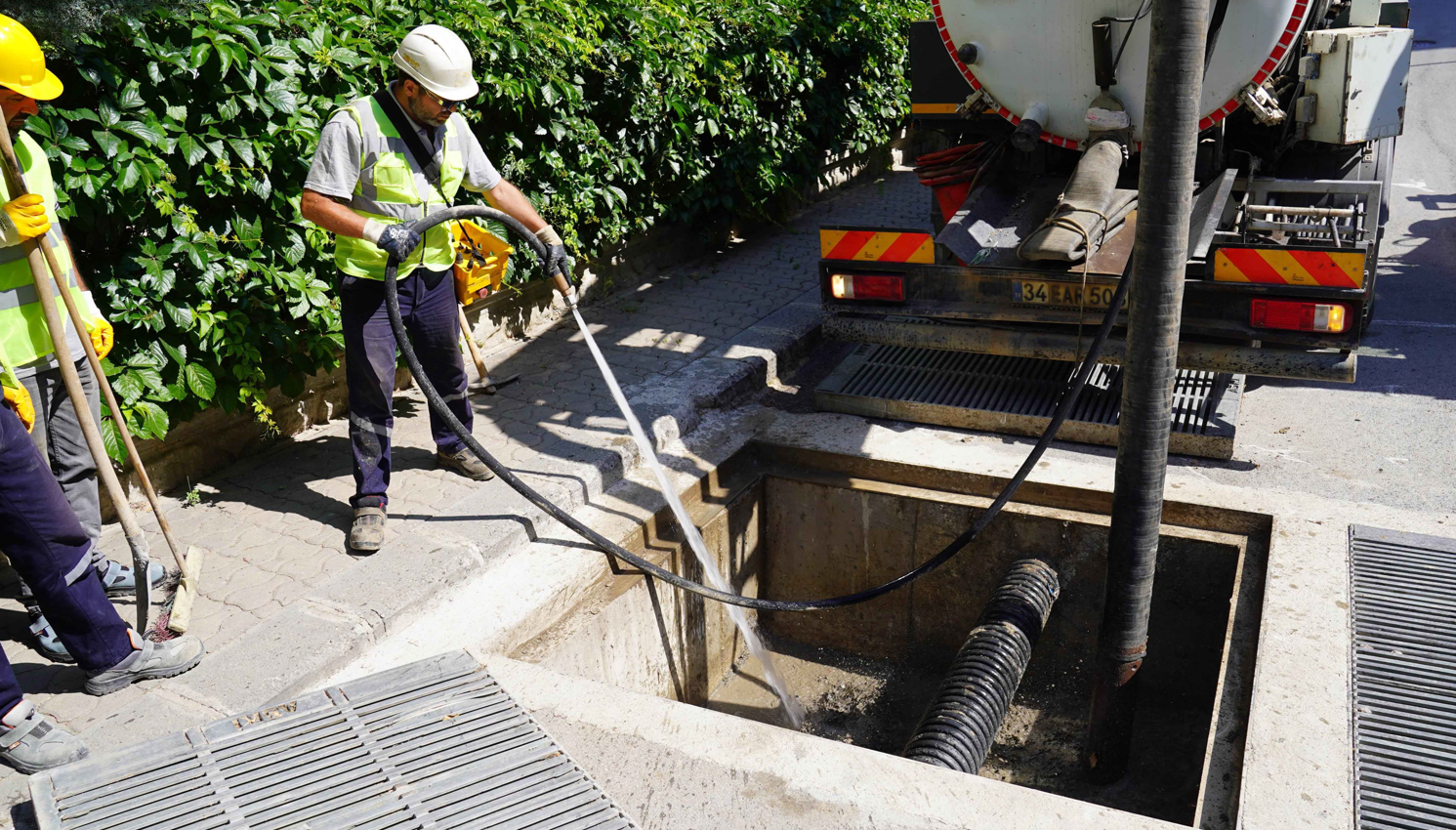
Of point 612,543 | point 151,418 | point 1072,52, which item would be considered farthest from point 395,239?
point 1072,52

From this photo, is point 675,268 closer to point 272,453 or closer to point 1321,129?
point 272,453

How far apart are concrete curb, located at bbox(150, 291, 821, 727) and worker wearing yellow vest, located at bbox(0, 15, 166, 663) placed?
1.83ft

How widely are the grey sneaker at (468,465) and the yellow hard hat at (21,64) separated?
6.40 feet

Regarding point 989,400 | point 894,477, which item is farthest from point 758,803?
point 989,400

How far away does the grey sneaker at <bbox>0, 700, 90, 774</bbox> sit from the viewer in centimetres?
270

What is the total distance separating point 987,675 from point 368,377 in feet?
7.99

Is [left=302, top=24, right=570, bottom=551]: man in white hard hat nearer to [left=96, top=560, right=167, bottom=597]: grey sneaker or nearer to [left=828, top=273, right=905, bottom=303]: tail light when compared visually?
[left=96, top=560, right=167, bottom=597]: grey sneaker

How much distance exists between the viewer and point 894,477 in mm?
4598

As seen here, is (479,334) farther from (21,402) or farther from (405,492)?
(21,402)

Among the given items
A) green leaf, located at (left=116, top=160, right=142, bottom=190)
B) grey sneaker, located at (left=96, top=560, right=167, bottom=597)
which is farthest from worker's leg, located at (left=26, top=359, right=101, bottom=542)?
green leaf, located at (left=116, top=160, right=142, bottom=190)

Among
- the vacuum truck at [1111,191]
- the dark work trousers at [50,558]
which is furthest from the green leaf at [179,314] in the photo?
the vacuum truck at [1111,191]

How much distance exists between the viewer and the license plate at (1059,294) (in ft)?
14.1

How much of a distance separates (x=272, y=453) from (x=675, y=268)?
11.0 ft

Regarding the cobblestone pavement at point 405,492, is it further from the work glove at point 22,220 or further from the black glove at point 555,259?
the work glove at point 22,220
